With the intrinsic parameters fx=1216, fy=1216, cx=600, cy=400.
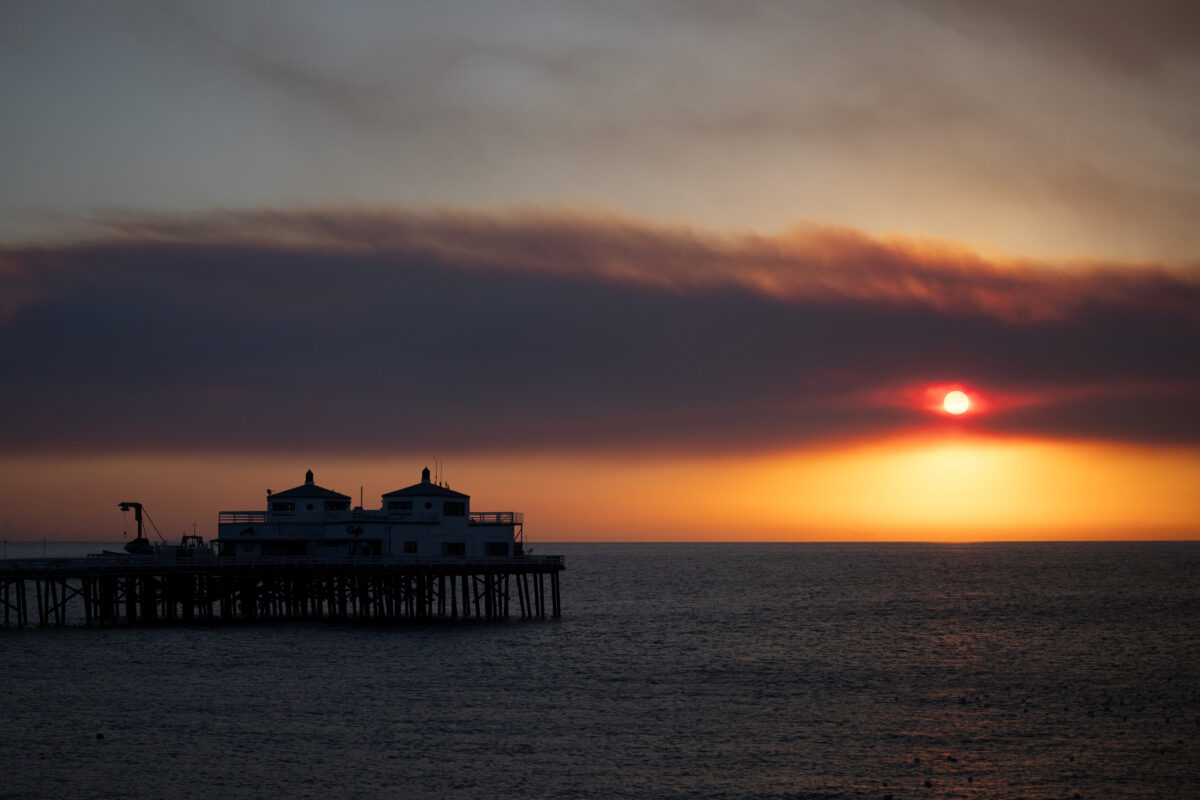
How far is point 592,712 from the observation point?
2347 inches

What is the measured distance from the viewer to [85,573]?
8819 cm

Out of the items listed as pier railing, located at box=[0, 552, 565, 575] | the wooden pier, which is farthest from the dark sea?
pier railing, located at box=[0, 552, 565, 575]

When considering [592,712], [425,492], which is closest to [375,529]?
[425,492]

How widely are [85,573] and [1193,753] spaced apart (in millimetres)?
72551

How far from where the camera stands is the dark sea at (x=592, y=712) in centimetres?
4638

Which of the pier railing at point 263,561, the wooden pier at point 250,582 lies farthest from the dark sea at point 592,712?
the pier railing at point 263,561

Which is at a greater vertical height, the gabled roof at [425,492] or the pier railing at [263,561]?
the gabled roof at [425,492]

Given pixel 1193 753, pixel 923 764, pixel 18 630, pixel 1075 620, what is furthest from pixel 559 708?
pixel 1075 620

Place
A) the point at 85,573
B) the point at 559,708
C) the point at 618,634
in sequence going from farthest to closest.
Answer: the point at 618,634 → the point at 85,573 → the point at 559,708

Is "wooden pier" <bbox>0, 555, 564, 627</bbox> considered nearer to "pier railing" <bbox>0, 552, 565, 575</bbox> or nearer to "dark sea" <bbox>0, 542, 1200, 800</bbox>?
"pier railing" <bbox>0, 552, 565, 575</bbox>

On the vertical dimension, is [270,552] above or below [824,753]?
above

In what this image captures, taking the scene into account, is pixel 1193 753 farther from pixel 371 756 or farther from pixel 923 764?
pixel 371 756

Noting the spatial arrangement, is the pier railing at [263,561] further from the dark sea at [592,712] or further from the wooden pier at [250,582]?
the dark sea at [592,712]

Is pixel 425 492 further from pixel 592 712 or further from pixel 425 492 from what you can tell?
pixel 592 712
